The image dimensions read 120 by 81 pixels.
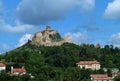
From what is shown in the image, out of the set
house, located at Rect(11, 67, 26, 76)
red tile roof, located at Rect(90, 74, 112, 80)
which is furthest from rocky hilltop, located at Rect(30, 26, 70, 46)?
red tile roof, located at Rect(90, 74, 112, 80)

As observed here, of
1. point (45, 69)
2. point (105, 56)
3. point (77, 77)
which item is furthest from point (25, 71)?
point (105, 56)

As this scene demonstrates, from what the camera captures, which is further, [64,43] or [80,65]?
[64,43]

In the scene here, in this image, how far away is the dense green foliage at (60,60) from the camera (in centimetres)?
6900

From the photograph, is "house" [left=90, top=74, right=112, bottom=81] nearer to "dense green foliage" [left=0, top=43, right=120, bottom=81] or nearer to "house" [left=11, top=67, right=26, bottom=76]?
"dense green foliage" [left=0, top=43, right=120, bottom=81]

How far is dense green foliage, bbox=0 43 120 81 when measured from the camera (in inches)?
2717

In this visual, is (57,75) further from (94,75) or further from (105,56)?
(105,56)

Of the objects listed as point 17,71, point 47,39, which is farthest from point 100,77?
point 47,39

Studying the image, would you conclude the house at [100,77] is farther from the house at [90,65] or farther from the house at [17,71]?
the house at [17,71]

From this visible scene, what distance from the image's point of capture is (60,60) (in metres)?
84.2

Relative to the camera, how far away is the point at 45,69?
70.3m

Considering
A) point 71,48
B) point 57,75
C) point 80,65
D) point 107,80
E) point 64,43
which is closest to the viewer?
point 57,75

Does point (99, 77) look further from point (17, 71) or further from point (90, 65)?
point (17, 71)

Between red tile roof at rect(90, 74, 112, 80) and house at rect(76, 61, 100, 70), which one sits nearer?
red tile roof at rect(90, 74, 112, 80)

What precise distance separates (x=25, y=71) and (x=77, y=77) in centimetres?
1069
